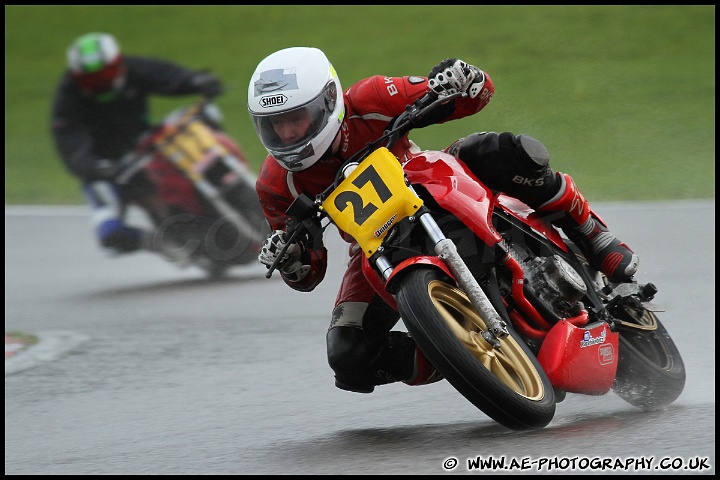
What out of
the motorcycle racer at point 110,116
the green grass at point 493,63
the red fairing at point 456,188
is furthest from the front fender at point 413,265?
the green grass at point 493,63

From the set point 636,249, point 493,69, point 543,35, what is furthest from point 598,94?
point 636,249

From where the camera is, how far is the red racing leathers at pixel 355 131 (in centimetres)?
495

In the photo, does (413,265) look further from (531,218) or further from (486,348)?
(531,218)

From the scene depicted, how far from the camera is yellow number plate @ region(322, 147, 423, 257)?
14.5 ft

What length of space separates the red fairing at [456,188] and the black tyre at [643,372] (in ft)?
3.35

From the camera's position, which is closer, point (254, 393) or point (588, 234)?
Result: point (588, 234)

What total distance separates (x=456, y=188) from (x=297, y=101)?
2.39 feet

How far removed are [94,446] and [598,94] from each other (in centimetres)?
1156

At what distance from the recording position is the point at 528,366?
14.2ft

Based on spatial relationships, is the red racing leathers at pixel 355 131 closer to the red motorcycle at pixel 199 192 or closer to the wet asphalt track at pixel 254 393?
Answer: the wet asphalt track at pixel 254 393

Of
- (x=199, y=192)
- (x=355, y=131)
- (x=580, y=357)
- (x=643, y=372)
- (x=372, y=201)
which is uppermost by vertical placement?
(x=355, y=131)

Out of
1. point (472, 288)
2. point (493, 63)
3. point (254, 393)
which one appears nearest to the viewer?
point (472, 288)

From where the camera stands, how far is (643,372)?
515cm

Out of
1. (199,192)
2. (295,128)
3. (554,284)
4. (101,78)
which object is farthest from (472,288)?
(101,78)
